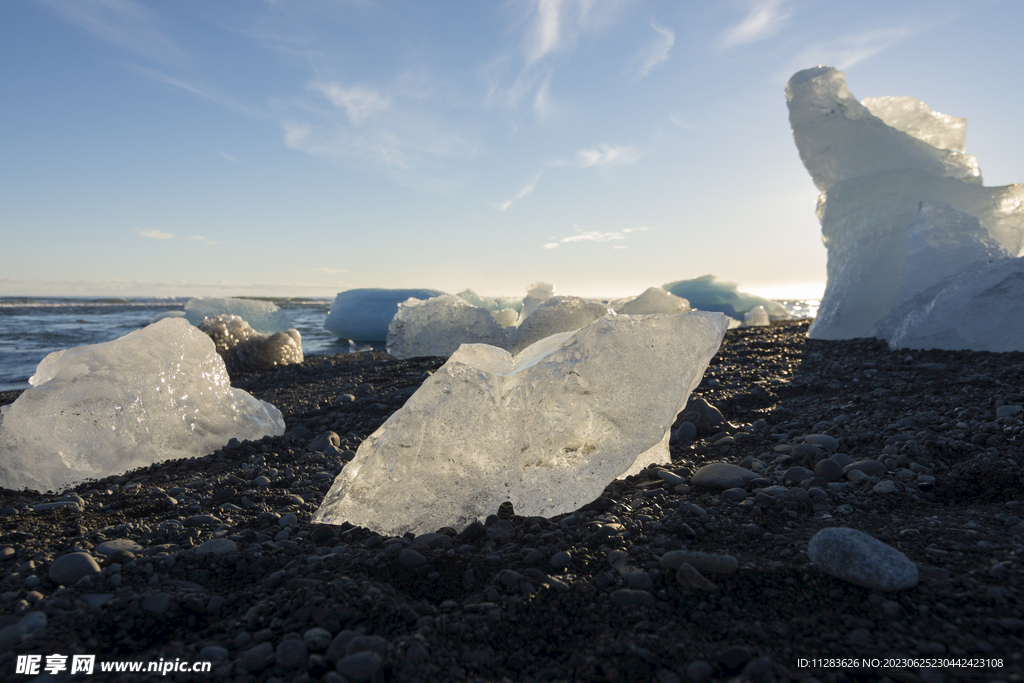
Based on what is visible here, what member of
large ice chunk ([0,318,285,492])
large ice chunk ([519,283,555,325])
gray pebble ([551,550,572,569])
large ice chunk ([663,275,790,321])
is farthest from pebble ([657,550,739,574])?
large ice chunk ([663,275,790,321])

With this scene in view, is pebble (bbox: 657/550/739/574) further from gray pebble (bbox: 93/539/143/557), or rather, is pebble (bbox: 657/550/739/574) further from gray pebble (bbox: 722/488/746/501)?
gray pebble (bbox: 93/539/143/557)

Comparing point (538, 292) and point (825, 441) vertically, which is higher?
point (538, 292)

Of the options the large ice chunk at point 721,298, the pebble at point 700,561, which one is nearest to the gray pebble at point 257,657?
the pebble at point 700,561

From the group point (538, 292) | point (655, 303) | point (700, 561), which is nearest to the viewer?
point (700, 561)

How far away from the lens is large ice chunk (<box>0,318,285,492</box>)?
99.6 inches

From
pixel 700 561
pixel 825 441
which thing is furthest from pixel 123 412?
pixel 825 441

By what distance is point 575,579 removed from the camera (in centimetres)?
142

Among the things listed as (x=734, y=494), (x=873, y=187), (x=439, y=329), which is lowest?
(x=734, y=494)

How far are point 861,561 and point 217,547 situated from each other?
1.82 meters

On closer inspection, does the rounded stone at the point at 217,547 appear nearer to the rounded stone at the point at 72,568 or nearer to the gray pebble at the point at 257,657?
the rounded stone at the point at 72,568

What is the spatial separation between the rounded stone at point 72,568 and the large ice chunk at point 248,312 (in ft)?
34.0

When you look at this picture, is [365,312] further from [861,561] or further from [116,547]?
[861,561]

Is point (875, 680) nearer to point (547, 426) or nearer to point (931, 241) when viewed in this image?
point (547, 426)

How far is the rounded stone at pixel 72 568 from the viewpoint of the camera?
4.97 ft
